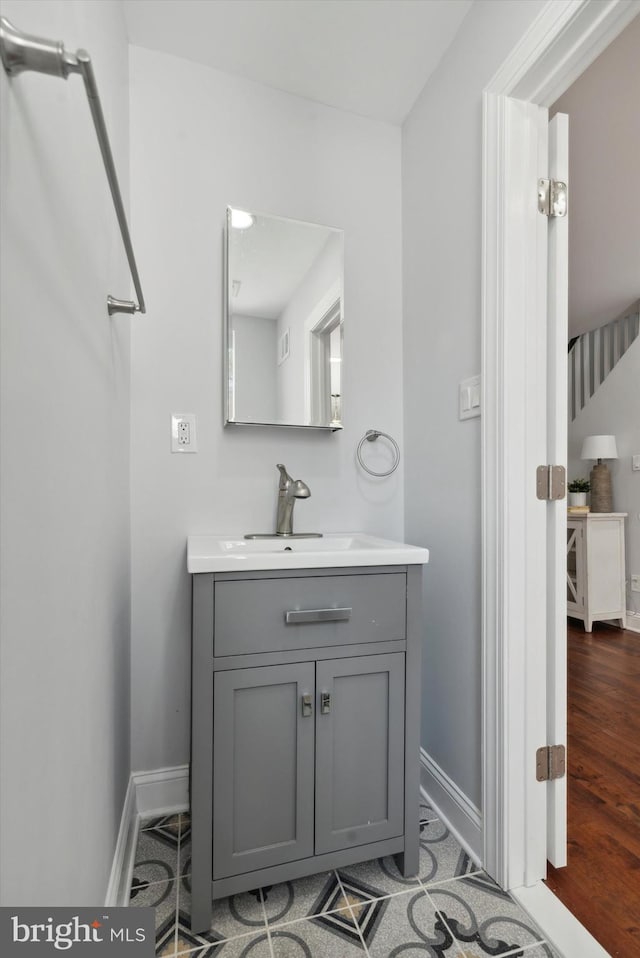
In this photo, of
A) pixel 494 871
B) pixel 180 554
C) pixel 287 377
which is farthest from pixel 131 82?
pixel 494 871

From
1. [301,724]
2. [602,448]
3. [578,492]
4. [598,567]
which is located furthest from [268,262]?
[578,492]

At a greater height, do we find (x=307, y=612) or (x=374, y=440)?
(x=374, y=440)

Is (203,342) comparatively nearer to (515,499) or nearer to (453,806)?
(515,499)

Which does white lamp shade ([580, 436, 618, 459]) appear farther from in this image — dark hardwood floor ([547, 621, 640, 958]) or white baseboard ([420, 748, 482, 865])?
white baseboard ([420, 748, 482, 865])

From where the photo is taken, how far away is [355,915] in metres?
1.13

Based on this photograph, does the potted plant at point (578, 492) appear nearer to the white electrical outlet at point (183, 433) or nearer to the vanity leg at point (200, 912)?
the white electrical outlet at point (183, 433)

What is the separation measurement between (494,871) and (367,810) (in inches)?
14.0

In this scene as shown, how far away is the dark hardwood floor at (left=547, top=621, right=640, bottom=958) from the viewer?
1.12 metres

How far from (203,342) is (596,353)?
4325 mm

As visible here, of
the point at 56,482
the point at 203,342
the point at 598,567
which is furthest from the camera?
the point at 598,567

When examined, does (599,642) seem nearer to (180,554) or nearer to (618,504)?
(618,504)

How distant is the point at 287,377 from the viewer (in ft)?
5.46

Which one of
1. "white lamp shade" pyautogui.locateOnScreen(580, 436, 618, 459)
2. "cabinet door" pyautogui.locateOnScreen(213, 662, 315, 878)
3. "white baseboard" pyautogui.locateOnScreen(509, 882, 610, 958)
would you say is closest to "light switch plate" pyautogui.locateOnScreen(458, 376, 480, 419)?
"cabinet door" pyautogui.locateOnScreen(213, 662, 315, 878)

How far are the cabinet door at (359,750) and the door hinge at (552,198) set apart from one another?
120cm
